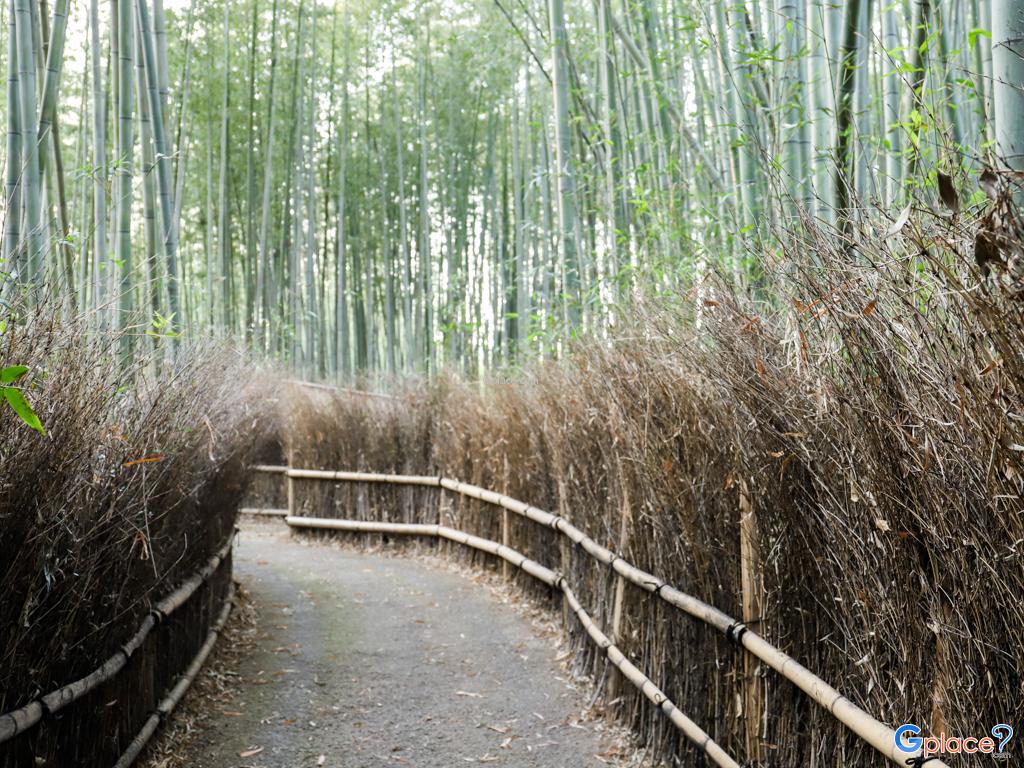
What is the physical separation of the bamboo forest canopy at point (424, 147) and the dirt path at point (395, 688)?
170 cm

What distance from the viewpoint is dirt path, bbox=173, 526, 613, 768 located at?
3.49 m

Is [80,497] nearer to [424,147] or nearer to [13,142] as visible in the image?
[13,142]

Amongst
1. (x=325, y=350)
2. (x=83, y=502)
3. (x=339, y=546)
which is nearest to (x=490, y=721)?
(x=83, y=502)

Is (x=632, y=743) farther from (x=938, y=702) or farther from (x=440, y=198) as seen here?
(x=440, y=198)

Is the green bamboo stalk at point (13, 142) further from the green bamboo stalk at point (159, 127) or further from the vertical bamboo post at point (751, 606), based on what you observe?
the vertical bamboo post at point (751, 606)

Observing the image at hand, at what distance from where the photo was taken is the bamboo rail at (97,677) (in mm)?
2037

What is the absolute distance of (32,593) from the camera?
216 centimetres

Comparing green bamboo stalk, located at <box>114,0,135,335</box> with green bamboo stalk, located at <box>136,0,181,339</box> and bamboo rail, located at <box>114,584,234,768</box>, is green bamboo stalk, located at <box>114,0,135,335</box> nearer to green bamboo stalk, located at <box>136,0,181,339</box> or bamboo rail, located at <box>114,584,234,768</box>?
green bamboo stalk, located at <box>136,0,181,339</box>

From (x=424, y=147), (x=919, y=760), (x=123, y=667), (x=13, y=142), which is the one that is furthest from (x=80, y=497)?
(x=424, y=147)

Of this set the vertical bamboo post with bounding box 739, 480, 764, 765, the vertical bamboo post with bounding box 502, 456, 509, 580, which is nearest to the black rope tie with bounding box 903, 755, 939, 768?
the vertical bamboo post with bounding box 739, 480, 764, 765

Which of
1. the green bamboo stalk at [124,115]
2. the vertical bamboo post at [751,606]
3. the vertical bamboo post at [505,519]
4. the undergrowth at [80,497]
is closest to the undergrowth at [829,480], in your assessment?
the vertical bamboo post at [751,606]

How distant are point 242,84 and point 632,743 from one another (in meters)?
9.97

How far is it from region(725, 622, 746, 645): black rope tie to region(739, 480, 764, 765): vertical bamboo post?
0.07ft

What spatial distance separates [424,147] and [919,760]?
33.5 ft
